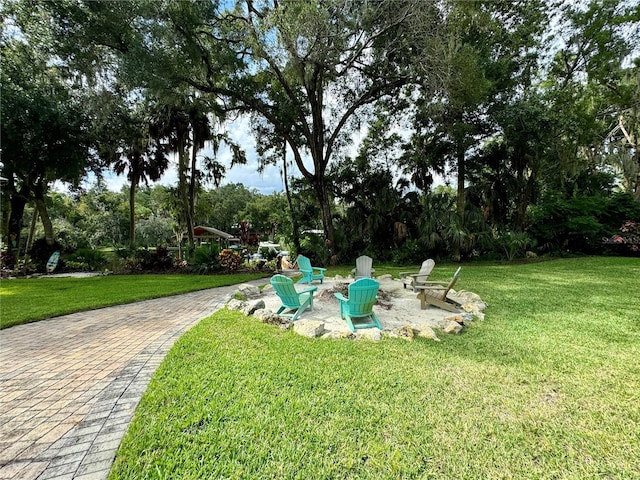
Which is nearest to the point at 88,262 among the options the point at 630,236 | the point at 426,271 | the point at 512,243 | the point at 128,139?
the point at 128,139

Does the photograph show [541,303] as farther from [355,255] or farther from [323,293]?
[355,255]

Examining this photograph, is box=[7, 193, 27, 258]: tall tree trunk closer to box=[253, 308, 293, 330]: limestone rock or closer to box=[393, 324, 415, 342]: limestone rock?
box=[253, 308, 293, 330]: limestone rock

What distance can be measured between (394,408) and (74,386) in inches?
119

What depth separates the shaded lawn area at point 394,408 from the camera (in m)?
1.68

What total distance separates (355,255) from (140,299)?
921cm

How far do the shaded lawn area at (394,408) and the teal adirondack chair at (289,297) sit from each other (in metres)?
0.90

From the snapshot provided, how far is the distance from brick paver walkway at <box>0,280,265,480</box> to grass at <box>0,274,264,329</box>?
0.60 metres

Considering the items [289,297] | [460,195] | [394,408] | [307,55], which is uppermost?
[307,55]

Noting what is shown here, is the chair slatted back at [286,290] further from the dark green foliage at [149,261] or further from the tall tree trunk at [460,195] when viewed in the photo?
the tall tree trunk at [460,195]

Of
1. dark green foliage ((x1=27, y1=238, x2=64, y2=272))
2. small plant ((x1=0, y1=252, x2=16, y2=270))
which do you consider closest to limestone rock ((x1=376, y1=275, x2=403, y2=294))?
dark green foliage ((x1=27, y1=238, x2=64, y2=272))

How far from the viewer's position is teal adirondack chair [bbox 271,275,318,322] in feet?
15.0

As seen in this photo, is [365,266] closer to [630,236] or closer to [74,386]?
[74,386]

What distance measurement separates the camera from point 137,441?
6.04 feet

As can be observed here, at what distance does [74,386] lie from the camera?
2.58m
